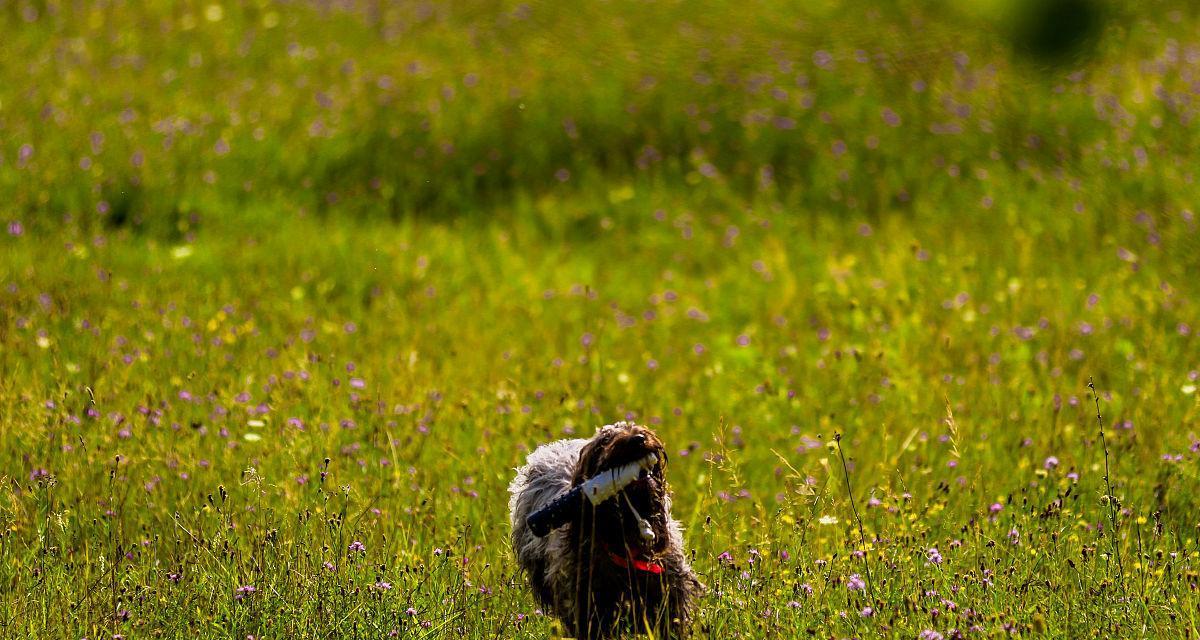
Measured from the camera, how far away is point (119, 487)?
507 centimetres

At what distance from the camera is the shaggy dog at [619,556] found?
12.7ft

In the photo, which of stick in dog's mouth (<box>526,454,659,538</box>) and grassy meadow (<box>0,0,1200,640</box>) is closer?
stick in dog's mouth (<box>526,454,659,538</box>)

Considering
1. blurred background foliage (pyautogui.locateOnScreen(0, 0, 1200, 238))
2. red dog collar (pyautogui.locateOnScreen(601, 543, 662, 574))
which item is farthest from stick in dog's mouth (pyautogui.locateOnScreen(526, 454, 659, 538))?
blurred background foliage (pyautogui.locateOnScreen(0, 0, 1200, 238))

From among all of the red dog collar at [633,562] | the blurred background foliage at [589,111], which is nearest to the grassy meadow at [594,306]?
the blurred background foliage at [589,111]

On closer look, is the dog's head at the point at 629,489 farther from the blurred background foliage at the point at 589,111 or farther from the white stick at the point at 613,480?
the blurred background foliage at the point at 589,111

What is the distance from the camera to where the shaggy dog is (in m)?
3.87

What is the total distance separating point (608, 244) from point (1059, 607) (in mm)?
6033

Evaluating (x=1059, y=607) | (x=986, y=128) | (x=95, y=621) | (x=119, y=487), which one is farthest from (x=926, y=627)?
(x=986, y=128)

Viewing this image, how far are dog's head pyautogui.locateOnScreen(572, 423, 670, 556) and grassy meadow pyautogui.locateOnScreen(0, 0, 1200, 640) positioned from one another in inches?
11.9

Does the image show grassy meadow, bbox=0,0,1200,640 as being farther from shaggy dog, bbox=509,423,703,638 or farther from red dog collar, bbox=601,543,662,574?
red dog collar, bbox=601,543,662,574

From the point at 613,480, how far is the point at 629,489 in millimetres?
162

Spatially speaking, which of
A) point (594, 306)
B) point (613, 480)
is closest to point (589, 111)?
point (594, 306)

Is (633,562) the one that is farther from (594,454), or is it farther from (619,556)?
(594,454)

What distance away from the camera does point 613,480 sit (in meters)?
3.78
